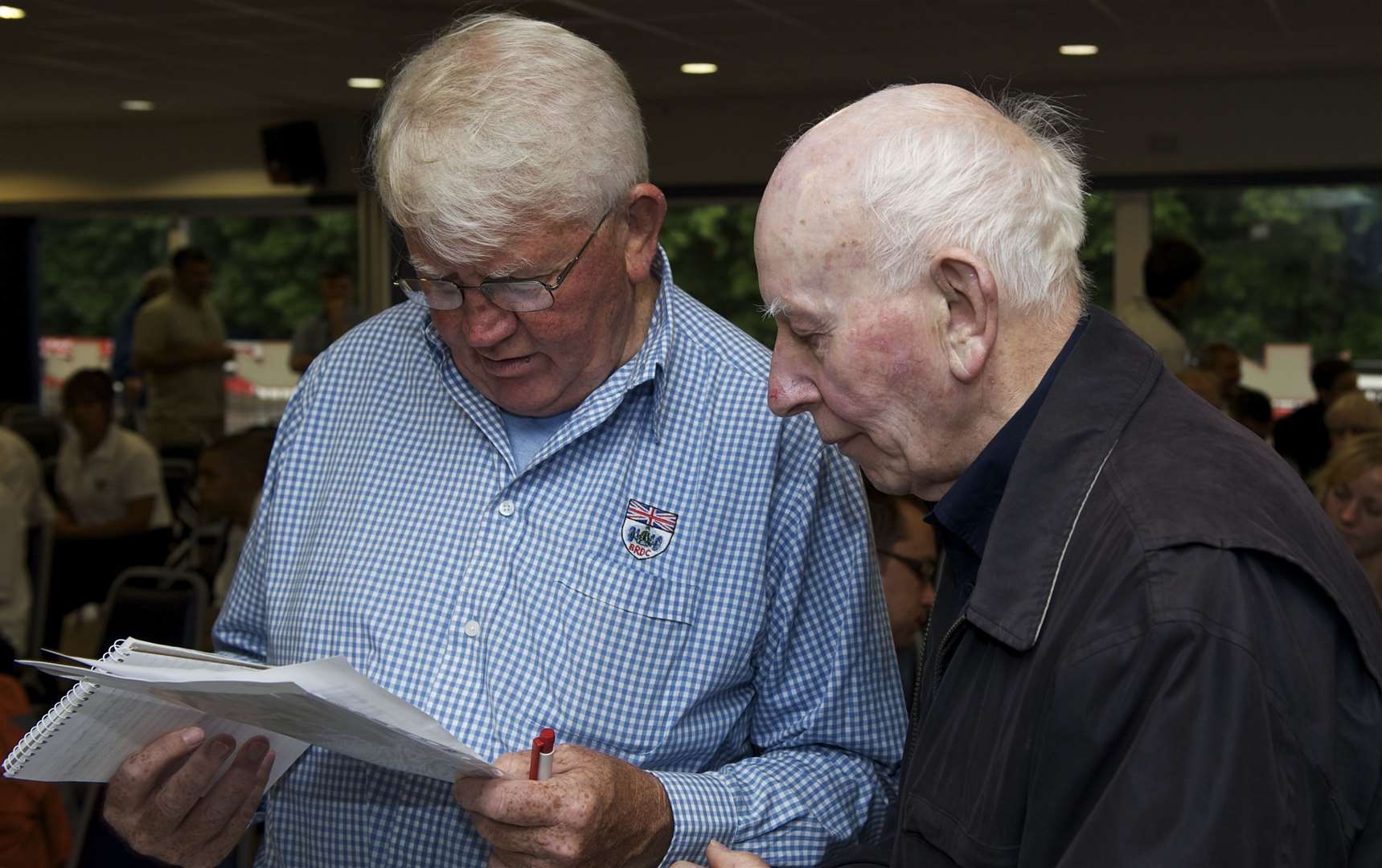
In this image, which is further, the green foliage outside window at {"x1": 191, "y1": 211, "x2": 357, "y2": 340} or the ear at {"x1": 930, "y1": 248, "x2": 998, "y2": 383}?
the green foliage outside window at {"x1": 191, "y1": 211, "x2": 357, "y2": 340}

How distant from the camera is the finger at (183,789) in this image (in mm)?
1503

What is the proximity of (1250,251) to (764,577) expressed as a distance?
1011cm

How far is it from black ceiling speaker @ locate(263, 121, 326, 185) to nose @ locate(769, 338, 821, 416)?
34.7 ft

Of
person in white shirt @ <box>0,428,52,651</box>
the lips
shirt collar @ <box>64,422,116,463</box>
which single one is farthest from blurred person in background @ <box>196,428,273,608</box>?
the lips

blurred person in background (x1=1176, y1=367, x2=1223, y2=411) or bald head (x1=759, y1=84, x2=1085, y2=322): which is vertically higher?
bald head (x1=759, y1=84, x2=1085, y2=322)

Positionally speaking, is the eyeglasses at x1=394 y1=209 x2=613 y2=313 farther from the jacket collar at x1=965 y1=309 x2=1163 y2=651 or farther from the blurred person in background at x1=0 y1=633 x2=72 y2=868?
the blurred person in background at x1=0 y1=633 x2=72 y2=868

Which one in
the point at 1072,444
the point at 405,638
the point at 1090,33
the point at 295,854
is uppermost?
the point at 1090,33

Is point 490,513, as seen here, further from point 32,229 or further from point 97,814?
point 32,229

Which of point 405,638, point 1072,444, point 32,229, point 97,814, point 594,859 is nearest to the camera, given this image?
point 1072,444

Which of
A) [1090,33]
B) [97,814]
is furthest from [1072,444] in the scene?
[1090,33]

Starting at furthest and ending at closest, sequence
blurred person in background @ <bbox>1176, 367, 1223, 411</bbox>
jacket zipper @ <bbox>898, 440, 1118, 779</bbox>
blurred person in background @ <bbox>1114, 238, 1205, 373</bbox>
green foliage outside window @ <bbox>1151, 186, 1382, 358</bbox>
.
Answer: green foliage outside window @ <bbox>1151, 186, 1382, 358</bbox> → blurred person in background @ <bbox>1114, 238, 1205, 373</bbox> → blurred person in background @ <bbox>1176, 367, 1223, 411</bbox> → jacket zipper @ <bbox>898, 440, 1118, 779</bbox>

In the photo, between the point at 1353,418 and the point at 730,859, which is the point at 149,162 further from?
the point at 730,859

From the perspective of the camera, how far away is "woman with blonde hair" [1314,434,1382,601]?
12.5ft

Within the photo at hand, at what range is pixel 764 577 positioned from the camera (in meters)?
1.61
